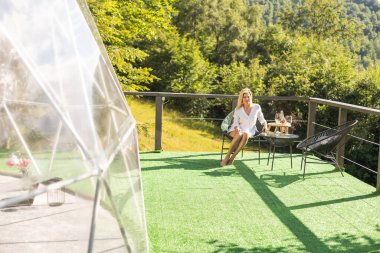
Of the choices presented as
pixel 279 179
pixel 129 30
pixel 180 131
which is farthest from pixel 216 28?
pixel 279 179

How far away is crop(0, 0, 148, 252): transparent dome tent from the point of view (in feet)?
6.93

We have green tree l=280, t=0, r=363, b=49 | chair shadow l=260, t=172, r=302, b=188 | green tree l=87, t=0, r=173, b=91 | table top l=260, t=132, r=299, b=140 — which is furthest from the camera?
green tree l=280, t=0, r=363, b=49

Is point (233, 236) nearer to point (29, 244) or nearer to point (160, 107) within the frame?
point (29, 244)

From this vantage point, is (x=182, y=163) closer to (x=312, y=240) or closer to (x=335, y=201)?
(x=335, y=201)

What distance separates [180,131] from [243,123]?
→ 12486mm

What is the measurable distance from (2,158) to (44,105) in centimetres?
70

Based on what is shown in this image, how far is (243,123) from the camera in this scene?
23.4 ft

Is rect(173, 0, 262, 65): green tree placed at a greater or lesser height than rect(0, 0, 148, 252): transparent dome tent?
greater

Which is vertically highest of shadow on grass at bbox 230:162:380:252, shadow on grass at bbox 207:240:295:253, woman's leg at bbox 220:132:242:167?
woman's leg at bbox 220:132:242:167

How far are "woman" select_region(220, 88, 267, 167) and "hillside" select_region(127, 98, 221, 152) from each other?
919 centimetres

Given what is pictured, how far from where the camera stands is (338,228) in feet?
14.3

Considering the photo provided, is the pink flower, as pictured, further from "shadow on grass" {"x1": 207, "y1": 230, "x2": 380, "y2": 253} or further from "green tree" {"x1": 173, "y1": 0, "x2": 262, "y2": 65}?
"green tree" {"x1": 173, "y1": 0, "x2": 262, "y2": 65}

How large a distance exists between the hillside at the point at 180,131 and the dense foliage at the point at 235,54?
2.27ft

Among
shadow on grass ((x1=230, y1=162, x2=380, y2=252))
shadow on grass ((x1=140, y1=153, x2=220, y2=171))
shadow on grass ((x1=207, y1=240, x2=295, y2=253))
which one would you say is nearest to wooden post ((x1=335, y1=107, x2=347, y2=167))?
shadow on grass ((x1=140, y1=153, x2=220, y2=171))
